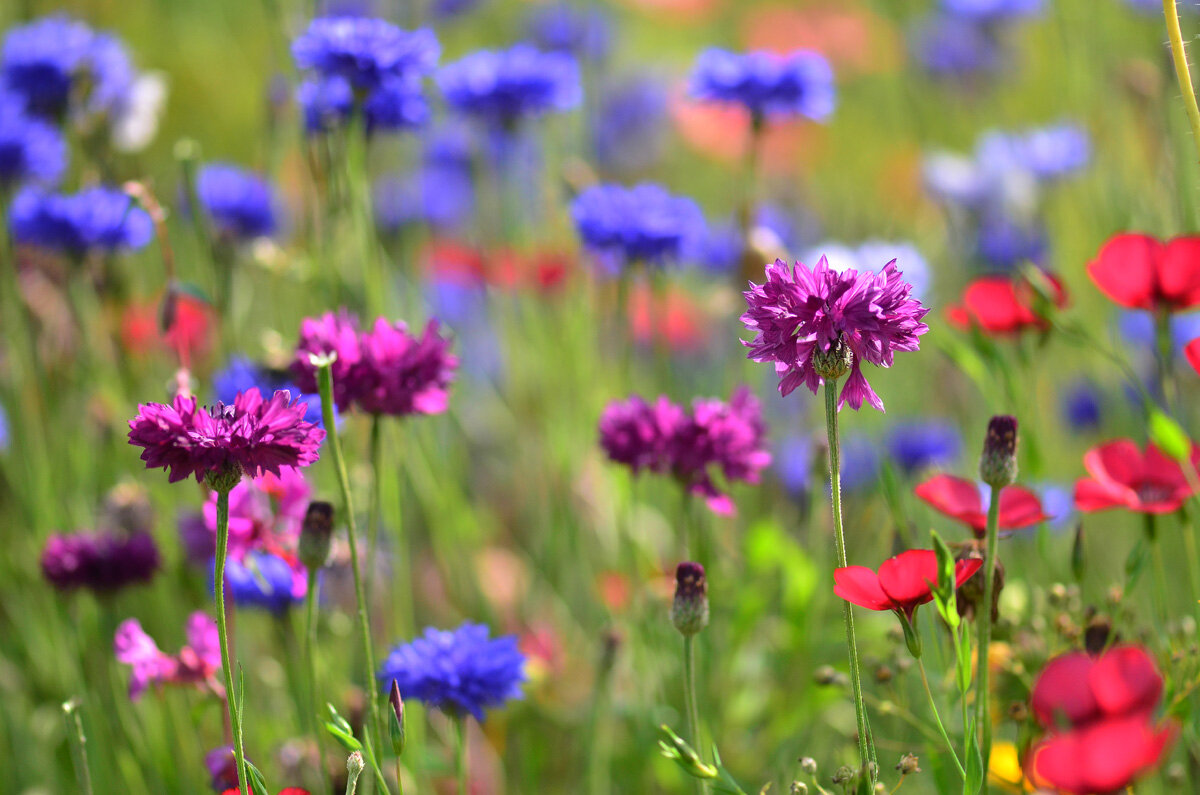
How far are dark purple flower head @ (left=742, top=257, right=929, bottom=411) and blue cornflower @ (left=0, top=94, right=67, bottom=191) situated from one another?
0.90 m

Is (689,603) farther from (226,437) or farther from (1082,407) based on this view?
(1082,407)

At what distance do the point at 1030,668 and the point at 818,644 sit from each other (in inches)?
11.2

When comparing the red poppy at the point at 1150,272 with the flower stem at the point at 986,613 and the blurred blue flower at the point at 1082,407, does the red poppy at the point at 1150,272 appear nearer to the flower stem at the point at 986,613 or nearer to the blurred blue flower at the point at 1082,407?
the flower stem at the point at 986,613

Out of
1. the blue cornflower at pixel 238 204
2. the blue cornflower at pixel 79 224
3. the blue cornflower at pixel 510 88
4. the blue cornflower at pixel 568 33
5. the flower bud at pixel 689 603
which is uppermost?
the blue cornflower at pixel 568 33

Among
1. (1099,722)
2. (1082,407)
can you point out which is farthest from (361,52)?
(1082,407)

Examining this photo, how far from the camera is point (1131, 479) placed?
2.25ft

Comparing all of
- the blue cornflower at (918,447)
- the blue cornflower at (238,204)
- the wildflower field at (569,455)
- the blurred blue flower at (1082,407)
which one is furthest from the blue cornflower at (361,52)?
the blurred blue flower at (1082,407)

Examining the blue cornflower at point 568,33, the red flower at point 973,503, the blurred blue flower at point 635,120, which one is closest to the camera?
the red flower at point 973,503

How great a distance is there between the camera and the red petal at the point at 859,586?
1.68ft

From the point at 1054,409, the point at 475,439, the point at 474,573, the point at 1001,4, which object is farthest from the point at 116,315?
the point at 1001,4

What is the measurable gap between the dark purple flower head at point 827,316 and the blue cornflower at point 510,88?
78cm

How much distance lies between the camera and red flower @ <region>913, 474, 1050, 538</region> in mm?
617

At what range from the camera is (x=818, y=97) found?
3.92 ft

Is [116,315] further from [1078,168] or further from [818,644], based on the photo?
[1078,168]
